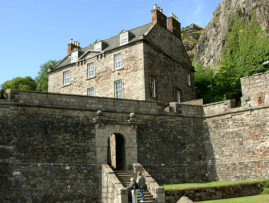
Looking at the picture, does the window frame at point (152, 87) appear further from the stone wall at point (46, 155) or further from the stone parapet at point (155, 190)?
the stone parapet at point (155, 190)

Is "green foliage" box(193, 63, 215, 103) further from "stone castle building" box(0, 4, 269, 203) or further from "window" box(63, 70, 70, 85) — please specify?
"window" box(63, 70, 70, 85)

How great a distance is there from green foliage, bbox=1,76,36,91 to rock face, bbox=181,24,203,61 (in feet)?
102

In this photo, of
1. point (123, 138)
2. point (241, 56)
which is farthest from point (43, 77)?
point (123, 138)

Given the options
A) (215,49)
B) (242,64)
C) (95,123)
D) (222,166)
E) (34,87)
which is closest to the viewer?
(95,123)

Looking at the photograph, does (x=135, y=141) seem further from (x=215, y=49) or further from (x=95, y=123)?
(x=215, y=49)

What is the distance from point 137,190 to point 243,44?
76.6 ft

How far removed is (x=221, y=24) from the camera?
4419 cm

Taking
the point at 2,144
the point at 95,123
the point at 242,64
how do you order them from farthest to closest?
→ the point at 242,64 → the point at 95,123 → the point at 2,144

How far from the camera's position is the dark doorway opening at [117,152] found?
20094mm

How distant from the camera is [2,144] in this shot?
1645 centimetres

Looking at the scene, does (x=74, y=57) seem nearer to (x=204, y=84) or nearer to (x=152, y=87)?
(x=152, y=87)

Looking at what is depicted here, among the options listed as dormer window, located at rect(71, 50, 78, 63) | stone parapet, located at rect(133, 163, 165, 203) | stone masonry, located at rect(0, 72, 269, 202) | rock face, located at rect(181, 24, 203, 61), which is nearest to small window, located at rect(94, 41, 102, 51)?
dormer window, located at rect(71, 50, 78, 63)

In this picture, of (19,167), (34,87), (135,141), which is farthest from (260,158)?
(34,87)

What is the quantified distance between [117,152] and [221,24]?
2906cm
